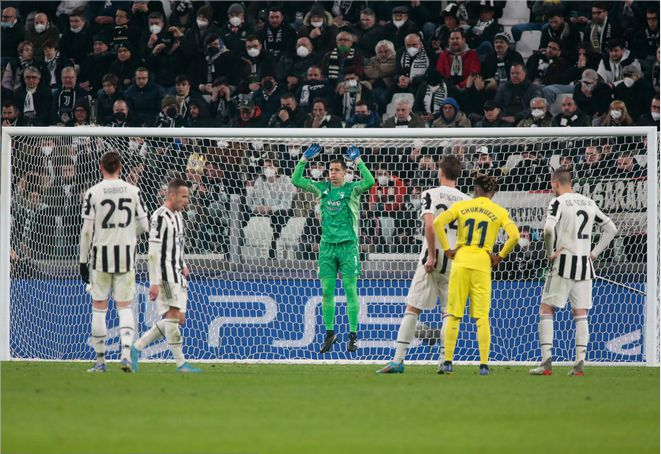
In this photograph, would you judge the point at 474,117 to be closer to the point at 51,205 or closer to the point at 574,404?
the point at 51,205

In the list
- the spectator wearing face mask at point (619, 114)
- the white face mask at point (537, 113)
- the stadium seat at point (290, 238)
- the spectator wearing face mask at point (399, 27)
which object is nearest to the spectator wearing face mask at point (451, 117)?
the white face mask at point (537, 113)

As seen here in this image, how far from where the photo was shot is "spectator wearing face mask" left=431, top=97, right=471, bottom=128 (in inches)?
630

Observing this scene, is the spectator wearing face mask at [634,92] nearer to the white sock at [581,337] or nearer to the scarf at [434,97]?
the scarf at [434,97]

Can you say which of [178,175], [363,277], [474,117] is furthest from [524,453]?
[474,117]

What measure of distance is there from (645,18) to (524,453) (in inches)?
489

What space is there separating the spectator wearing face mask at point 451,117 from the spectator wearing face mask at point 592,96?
170 cm

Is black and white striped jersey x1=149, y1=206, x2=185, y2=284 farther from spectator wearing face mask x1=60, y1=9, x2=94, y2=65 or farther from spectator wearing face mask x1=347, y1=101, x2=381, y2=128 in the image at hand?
spectator wearing face mask x1=60, y1=9, x2=94, y2=65

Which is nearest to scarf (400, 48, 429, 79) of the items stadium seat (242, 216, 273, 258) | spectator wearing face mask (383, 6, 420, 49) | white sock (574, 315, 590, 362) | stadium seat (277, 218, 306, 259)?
spectator wearing face mask (383, 6, 420, 49)

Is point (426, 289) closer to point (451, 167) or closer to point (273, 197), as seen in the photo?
point (451, 167)

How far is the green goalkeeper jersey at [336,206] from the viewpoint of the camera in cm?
1225

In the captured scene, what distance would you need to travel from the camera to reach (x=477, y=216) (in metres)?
10.3

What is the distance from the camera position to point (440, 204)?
10.9 m

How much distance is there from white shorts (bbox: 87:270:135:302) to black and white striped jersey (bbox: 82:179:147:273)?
0.24ft

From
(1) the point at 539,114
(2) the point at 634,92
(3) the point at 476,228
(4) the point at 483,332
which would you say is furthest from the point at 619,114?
(4) the point at 483,332
